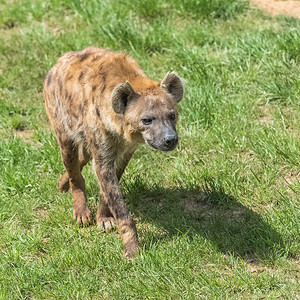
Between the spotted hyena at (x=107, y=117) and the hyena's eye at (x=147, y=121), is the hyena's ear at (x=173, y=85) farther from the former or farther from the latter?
the hyena's eye at (x=147, y=121)

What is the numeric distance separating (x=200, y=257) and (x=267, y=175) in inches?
51.5

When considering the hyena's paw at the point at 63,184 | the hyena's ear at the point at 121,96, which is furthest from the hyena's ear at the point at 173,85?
the hyena's paw at the point at 63,184

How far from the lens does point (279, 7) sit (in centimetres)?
794

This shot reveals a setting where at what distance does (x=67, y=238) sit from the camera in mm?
4895

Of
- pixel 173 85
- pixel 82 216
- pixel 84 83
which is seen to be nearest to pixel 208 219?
pixel 82 216

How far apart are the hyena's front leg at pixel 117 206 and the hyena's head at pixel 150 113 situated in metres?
0.39

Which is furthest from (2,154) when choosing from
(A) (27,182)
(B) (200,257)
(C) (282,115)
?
(C) (282,115)

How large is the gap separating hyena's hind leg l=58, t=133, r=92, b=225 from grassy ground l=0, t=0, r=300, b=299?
12 centimetres

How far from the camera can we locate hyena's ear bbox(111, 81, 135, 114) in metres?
4.45

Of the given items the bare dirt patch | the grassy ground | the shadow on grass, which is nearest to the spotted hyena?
the grassy ground

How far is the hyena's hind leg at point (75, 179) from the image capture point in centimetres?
525

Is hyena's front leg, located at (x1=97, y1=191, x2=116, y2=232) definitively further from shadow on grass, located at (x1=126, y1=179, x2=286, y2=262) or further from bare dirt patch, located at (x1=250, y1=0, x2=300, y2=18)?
bare dirt patch, located at (x1=250, y1=0, x2=300, y2=18)

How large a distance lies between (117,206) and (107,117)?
774 millimetres

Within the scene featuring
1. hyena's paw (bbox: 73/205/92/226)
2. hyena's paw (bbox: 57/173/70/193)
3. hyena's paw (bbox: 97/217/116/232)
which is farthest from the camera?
hyena's paw (bbox: 57/173/70/193)
